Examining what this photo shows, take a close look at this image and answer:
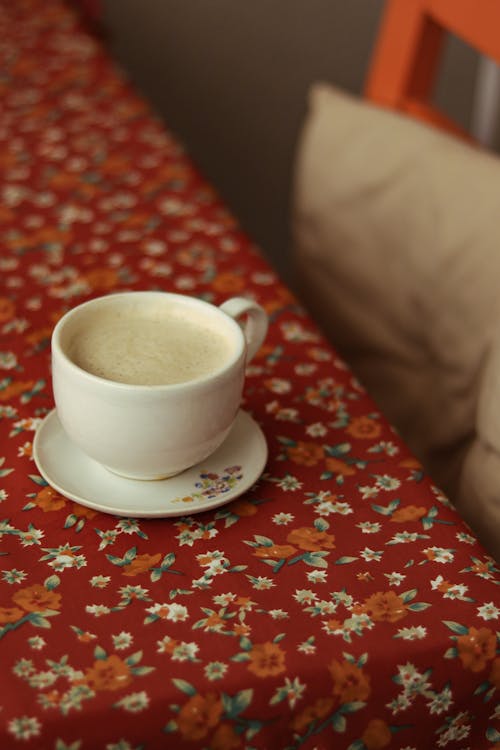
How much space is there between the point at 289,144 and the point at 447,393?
139cm

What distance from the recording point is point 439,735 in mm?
549

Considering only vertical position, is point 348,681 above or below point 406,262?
above

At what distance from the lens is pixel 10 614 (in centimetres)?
53

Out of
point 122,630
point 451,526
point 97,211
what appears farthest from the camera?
point 97,211

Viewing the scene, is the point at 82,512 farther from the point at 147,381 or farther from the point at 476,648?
the point at 476,648

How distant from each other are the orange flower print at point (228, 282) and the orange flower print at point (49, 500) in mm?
329

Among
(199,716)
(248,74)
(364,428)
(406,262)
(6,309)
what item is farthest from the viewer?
(248,74)

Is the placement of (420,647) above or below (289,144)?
above

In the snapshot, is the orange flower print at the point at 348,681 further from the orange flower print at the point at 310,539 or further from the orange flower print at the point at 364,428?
the orange flower print at the point at 364,428

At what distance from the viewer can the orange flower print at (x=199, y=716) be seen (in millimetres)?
492

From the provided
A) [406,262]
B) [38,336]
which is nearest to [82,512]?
[38,336]

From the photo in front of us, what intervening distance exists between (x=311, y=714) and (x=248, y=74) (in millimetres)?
2073

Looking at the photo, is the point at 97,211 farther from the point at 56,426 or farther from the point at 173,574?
the point at 173,574

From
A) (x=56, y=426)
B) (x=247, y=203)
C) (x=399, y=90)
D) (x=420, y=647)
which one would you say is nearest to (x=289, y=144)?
(x=247, y=203)
